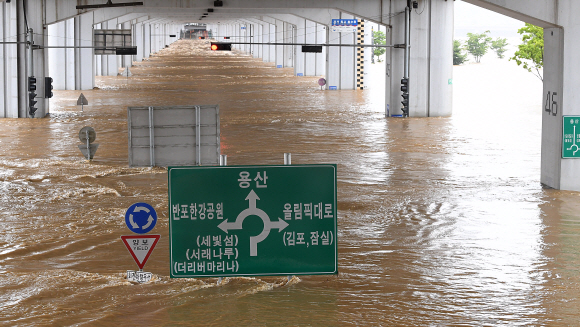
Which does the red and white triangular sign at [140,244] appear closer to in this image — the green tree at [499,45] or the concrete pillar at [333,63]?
the concrete pillar at [333,63]

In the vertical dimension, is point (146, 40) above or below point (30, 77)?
above

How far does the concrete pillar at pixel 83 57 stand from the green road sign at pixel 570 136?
1485 inches

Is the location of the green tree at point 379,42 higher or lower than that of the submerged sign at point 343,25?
higher

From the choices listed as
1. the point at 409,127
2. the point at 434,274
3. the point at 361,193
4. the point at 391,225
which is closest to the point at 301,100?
the point at 409,127

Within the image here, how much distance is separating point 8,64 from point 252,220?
25.3 meters

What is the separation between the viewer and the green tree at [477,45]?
4419 inches

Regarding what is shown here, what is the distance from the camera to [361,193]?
15375 mm

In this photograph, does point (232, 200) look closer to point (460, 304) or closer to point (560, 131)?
point (460, 304)

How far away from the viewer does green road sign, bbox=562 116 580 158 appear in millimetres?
15297

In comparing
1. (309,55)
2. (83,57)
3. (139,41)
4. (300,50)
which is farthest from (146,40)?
(83,57)

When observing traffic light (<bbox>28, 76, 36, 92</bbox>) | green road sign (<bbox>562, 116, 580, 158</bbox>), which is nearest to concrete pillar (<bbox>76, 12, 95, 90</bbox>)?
traffic light (<bbox>28, 76, 36, 92</bbox>)

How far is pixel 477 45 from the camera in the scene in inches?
4432

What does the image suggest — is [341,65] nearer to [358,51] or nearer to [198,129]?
[358,51]

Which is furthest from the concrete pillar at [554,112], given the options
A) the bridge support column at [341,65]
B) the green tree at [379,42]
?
the green tree at [379,42]
